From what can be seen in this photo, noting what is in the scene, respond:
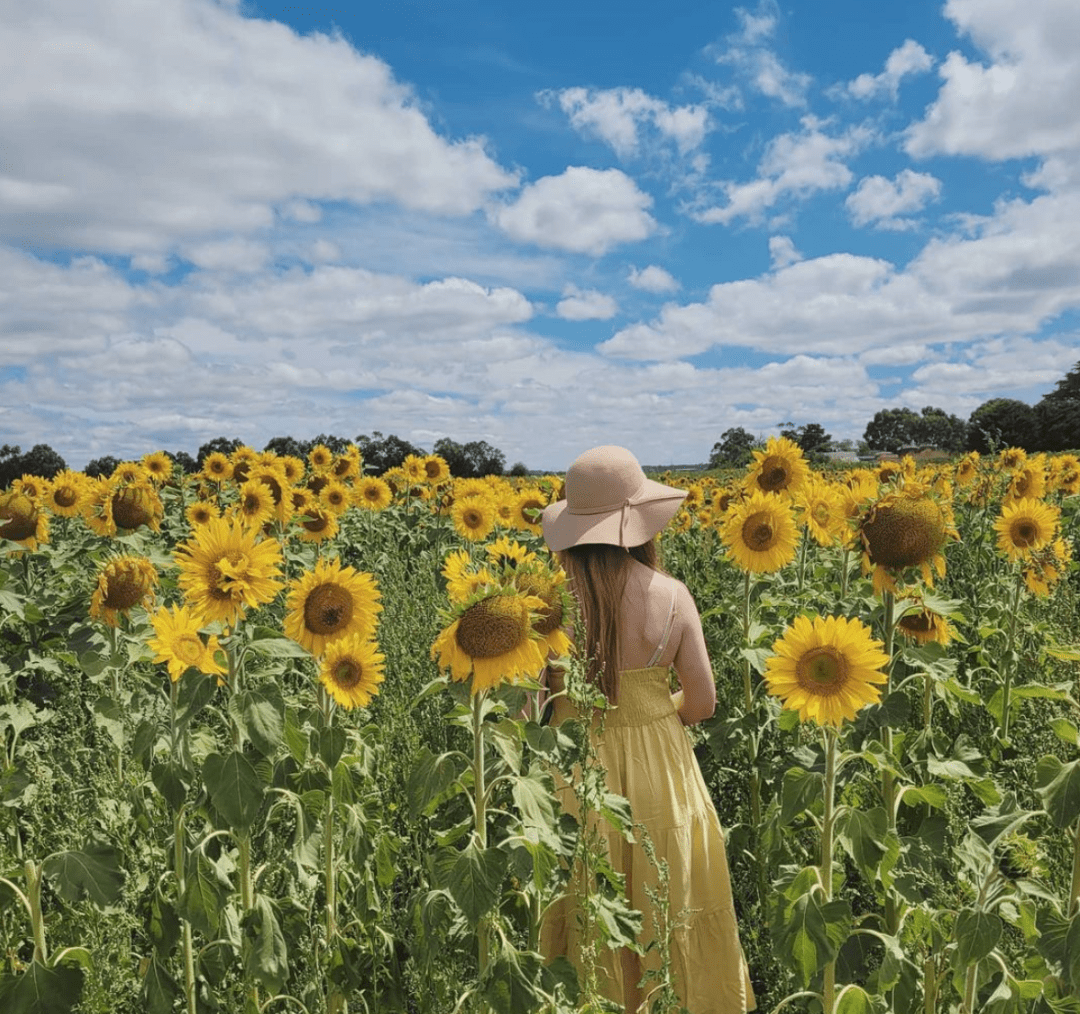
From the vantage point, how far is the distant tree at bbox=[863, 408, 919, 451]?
3878 inches

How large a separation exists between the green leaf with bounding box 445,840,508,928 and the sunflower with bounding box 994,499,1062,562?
13.3 feet

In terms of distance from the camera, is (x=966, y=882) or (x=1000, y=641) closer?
(x=966, y=882)

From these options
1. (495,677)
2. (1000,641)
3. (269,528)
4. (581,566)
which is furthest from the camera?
(269,528)

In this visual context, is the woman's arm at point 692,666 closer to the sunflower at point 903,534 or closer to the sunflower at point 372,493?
the sunflower at point 903,534

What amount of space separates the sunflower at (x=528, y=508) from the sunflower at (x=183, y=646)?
430 centimetres

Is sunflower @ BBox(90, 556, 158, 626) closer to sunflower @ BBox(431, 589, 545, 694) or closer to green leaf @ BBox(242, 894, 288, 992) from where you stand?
green leaf @ BBox(242, 894, 288, 992)

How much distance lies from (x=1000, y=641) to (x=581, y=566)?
11.6 feet

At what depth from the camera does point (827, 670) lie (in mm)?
2721

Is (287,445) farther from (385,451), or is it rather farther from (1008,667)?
(1008,667)

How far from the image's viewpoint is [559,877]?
8.92 feet

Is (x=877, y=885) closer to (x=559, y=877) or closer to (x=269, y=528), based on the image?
(x=559, y=877)

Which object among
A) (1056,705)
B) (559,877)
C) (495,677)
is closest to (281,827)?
(559,877)

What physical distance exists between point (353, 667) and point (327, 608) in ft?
0.67

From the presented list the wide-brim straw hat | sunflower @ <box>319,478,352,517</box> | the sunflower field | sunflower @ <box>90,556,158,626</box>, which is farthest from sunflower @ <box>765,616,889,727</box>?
sunflower @ <box>319,478,352,517</box>
